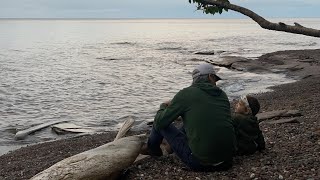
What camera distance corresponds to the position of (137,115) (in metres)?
20.5

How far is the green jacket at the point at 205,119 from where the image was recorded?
7422 mm

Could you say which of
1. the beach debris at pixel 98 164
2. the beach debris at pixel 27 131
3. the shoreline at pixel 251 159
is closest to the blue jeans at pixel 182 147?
the shoreline at pixel 251 159

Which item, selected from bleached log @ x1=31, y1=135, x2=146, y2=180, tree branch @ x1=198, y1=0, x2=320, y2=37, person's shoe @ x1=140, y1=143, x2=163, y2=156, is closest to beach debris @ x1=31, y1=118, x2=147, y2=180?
bleached log @ x1=31, y1=135, x2=146, y2=180

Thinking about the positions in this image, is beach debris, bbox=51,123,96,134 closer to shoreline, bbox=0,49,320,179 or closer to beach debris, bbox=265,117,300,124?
shoreline, bbox=0,49,320,179

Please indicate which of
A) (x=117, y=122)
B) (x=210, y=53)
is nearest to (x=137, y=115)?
(x=117, y=122)

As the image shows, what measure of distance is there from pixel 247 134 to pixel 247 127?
17cm

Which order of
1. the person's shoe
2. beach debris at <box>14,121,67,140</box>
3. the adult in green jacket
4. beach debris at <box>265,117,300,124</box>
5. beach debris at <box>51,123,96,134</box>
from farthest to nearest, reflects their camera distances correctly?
beach debris at <box>51,123,96,134</box> < beach debris at <box>14,121,67,140</box> < beach debris at <box>265,117,300,124</box> < the person's shoe < the adult in green jacket

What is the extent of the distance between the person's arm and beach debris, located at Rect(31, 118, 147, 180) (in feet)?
2.93

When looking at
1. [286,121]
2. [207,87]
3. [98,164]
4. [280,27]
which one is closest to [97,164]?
[98,164]

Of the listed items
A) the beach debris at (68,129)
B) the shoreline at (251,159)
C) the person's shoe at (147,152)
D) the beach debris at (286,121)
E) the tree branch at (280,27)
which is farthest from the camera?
the beach debris at (68,129)

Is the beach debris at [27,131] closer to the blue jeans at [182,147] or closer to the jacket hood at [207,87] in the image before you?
the blue jeans at [182,147]

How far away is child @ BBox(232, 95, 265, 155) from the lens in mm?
8602

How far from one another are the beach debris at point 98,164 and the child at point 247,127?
1906 millimetres

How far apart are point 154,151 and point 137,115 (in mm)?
11683
